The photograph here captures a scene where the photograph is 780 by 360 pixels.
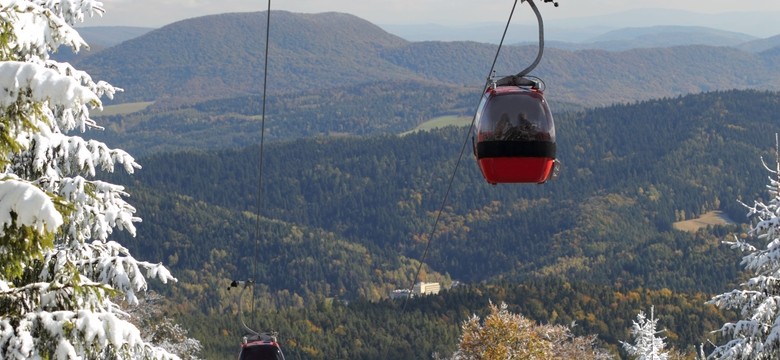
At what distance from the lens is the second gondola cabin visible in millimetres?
18031

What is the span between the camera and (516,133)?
59.4 feet

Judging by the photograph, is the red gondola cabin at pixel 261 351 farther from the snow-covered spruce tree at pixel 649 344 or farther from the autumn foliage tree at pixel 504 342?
the autumn foliage tree at pixel 504 342

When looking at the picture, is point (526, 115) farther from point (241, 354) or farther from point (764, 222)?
point (764, 222)

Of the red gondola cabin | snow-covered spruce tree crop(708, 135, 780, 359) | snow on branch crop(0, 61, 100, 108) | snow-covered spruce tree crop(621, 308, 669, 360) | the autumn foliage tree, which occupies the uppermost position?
snow on branch crop(0, 61, 100, 108)

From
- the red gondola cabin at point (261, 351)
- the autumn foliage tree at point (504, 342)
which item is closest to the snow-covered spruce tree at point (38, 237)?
the red gondola cabin at point (261, 351)

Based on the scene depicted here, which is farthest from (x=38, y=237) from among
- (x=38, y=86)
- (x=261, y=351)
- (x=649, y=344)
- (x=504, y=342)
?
(x=504, y=342)

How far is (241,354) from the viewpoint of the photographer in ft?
82.8

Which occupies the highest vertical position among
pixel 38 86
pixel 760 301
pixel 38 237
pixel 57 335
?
pixel 38 86

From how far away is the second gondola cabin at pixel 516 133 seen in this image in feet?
59.2

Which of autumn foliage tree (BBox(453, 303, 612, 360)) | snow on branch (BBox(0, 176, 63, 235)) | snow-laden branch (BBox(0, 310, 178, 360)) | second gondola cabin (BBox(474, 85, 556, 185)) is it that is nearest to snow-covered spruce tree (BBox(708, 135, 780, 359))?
second gondola cabin (BBox(474, 85, 556, 185))

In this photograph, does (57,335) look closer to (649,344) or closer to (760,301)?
(760,301)

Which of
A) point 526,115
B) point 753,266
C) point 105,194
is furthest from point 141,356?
point 753,266

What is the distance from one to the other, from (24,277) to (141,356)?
194cm

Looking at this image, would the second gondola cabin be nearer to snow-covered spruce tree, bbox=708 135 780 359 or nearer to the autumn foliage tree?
snow-covered spruce tree, bbox=708 135 780 359
